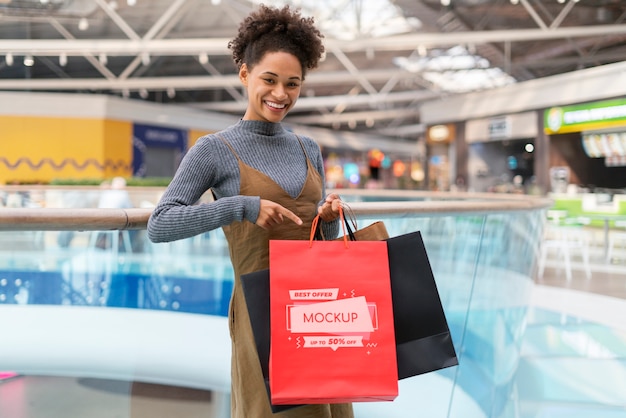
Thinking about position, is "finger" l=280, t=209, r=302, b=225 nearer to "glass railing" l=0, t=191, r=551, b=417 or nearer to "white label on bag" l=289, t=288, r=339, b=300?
"white label on bag" l=289, t=288, r=339, b=300

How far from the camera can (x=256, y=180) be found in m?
1.39

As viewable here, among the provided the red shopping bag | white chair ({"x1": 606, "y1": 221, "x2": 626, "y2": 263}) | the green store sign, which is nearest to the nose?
the red shopping bag

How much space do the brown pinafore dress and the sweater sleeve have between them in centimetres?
7

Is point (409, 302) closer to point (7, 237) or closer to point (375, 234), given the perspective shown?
point (375, 234)

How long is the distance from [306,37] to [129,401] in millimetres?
1371

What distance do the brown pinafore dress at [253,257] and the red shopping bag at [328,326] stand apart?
6.2 inches

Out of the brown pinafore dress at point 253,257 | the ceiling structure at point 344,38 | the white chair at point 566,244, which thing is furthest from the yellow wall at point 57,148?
the brown pinafore dress at point 253,257

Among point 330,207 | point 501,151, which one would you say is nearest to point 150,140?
point 501,151

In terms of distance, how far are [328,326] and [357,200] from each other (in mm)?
7620

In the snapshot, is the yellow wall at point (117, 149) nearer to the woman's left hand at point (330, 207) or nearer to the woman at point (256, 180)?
the woman at point (256, 180)

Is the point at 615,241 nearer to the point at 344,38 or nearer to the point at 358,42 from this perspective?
the point at 358,42

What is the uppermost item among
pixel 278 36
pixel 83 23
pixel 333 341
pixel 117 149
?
pixel 83 23

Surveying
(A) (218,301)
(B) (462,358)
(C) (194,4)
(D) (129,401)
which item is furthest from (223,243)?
(C) (194,4)

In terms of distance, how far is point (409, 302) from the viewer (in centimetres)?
132
